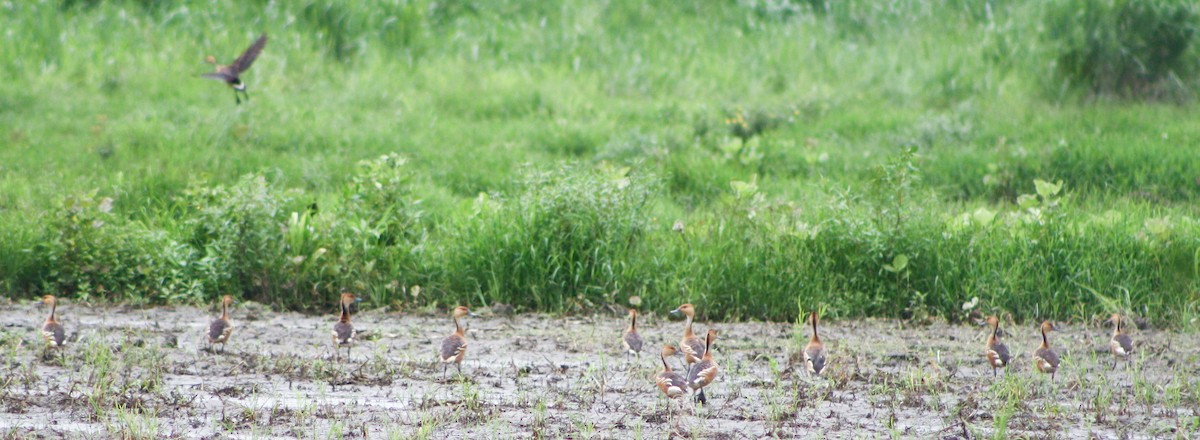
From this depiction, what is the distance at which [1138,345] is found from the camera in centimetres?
798

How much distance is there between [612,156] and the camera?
12172 mm

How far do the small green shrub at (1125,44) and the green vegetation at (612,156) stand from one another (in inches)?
1.3

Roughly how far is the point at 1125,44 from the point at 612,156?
571 cm

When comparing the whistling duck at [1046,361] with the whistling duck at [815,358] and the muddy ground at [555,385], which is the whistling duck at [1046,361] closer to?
the muddy ground at [555,385]

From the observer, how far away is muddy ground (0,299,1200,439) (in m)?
5.89

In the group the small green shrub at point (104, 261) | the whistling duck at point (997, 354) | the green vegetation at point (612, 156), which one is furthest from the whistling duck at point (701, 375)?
the small green shrub at point (104, 261)

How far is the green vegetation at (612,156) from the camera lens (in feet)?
29.9

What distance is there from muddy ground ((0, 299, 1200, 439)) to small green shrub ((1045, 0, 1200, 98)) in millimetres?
5770

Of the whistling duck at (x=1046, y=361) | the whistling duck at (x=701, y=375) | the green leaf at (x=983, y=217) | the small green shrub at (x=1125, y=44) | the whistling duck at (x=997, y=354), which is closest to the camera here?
the whistling duck at (x=701, y=375)

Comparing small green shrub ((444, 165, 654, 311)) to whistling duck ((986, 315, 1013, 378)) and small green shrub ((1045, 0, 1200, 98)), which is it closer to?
whistling duck ((986, 315, 1013, 378))

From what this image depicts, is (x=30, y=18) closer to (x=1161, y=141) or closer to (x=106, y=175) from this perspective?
(x=106, y=175)

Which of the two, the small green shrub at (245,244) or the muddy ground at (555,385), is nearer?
the muddy ground at (555,385)

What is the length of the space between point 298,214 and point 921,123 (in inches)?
260

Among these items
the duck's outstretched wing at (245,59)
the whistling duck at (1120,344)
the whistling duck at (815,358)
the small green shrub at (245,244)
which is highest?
the duck's outstretched wing at (245,59)
